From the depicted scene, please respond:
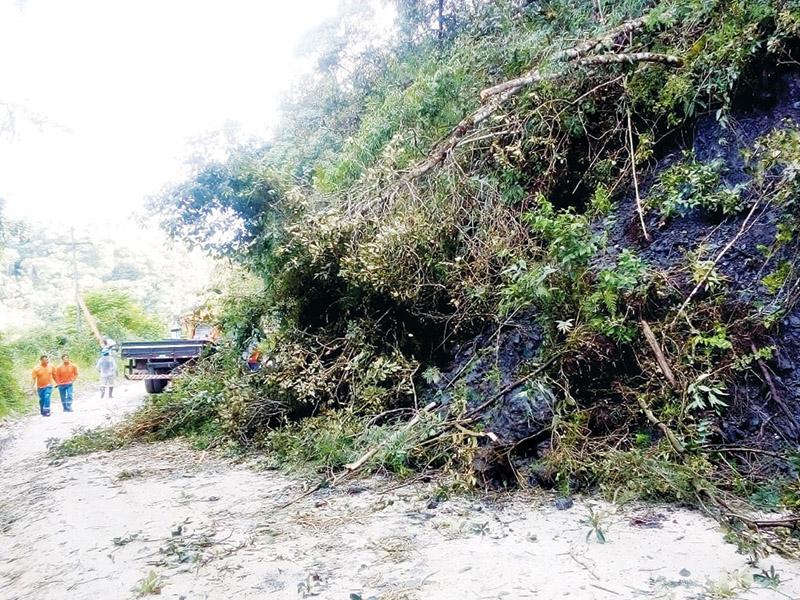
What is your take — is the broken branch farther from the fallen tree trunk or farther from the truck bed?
the truck bed

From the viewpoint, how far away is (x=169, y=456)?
257 inches

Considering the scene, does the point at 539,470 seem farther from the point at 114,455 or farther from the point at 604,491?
the point at 114,455

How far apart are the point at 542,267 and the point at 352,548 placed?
9.28 feet

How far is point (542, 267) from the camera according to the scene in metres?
4.80

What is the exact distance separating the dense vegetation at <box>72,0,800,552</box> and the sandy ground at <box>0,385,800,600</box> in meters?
0.40

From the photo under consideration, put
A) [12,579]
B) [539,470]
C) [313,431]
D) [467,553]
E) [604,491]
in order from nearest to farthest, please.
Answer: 1. [467,553]
2. [12,579]
3. [604,491]
4. [539,470]
5. [313,431]

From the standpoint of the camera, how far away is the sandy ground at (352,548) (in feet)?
9.14

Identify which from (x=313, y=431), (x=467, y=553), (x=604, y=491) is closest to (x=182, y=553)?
(x=467, y=553)

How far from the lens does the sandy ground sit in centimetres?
279

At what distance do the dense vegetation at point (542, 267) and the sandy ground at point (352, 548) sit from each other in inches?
15.8

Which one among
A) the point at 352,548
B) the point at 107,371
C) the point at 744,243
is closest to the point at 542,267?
the point at 744,243

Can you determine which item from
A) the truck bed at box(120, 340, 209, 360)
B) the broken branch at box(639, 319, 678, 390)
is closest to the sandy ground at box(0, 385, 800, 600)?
the broken branch at box(639, 319, 678, 390)

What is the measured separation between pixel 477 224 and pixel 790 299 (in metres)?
3.01

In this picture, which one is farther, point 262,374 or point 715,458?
point 262,374
